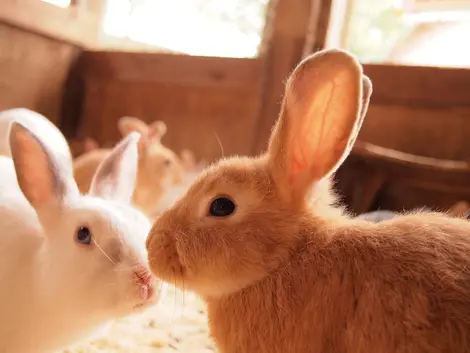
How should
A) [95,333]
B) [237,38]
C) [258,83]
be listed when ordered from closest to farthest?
[95,333] → [258,83] → [237,38]

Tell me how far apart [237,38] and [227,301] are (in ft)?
7.16

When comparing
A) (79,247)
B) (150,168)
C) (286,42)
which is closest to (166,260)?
(79,247)

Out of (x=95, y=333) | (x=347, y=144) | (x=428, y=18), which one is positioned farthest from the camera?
(x=428, y=18)

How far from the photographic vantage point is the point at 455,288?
672 mm

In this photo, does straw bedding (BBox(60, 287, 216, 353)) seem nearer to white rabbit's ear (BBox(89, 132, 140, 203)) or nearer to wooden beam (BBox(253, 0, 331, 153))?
white rabbit's ear (BBox(89, 132, 140, 203))

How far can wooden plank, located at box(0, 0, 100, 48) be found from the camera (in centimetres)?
251

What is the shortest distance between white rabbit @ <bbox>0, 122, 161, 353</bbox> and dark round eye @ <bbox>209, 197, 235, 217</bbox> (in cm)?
21

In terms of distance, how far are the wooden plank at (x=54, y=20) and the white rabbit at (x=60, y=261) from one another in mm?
1674

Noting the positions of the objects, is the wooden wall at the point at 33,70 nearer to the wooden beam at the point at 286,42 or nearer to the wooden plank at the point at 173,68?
the wooden plank at the point at 173,68

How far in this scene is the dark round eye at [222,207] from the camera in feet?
2.63

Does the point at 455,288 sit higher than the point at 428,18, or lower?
lower

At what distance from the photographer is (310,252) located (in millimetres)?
769

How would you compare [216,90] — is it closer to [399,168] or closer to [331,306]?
[399,168]

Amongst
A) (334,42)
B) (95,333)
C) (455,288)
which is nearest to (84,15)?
(334,42)
